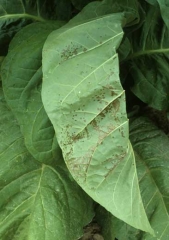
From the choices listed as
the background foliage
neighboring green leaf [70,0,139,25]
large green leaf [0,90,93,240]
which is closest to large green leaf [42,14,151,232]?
the background foliage

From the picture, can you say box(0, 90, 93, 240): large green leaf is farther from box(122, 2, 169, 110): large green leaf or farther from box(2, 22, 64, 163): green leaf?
box(122, 2, 169, 110): large green leaf

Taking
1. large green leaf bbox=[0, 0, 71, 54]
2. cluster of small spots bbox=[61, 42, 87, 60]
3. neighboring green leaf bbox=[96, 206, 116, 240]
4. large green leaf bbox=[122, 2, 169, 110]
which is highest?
cluster of small spots bbox=[61, 42, 87, 60]

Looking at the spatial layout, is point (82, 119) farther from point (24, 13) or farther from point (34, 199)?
Result: point (24, 13)

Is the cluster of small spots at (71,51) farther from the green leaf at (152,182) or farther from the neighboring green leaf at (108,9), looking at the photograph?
the green leaf at (152,182)

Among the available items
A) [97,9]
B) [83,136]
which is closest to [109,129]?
[83,136]

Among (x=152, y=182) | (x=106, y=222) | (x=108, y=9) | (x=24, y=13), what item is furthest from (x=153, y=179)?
(x=24, y=13)
